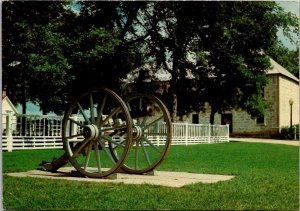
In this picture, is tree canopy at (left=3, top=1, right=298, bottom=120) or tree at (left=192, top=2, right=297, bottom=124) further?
tree at (left=192, top=2, right=297, bottom=124)

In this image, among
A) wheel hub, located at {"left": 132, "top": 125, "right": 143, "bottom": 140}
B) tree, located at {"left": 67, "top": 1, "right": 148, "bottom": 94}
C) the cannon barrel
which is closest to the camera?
the cannon barrel

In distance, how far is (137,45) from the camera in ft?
73.5

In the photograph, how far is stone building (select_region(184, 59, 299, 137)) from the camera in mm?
38875

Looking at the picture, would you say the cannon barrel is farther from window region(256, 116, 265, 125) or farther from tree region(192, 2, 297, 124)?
window region(256, 116, 265, 125)

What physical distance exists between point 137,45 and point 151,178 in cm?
1508

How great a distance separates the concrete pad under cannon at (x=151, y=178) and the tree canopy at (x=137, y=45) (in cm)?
574

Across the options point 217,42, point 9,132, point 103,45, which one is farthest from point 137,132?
point 217,42

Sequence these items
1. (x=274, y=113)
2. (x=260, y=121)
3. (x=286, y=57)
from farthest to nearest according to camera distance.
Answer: (x=260, y=121) < (x=274, y=113) < (x=286, y=57)

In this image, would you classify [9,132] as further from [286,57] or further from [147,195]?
[286,57]

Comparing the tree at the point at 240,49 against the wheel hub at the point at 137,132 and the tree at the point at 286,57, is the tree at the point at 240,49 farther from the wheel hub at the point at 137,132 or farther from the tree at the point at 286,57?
the wheel hub at the point at 137,132

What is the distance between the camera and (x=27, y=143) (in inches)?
629

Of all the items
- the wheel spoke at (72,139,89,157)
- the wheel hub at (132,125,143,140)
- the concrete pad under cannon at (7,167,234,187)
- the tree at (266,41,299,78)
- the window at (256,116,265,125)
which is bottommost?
the concrete pad under cannon at (7,167,234,187)

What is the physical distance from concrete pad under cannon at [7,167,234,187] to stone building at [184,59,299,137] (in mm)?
30801

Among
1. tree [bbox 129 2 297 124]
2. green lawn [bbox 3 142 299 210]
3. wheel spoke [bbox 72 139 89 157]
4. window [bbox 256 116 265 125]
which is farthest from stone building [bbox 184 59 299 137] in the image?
green lawn [bbox 3 142 299 210]
